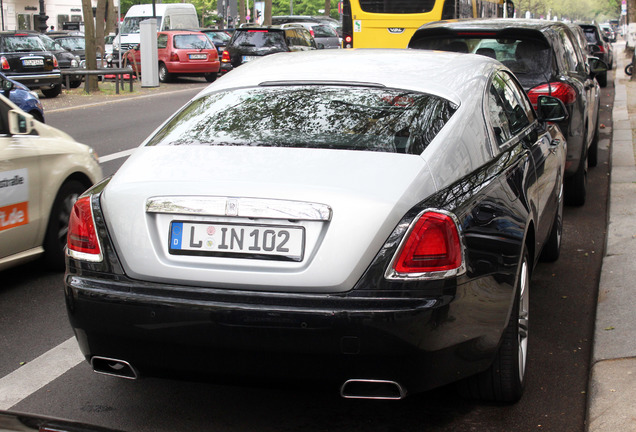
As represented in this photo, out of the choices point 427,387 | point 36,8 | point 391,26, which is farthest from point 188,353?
point 36,8

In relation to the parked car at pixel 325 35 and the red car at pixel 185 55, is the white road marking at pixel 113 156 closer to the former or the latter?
the red car at pixel 185 55

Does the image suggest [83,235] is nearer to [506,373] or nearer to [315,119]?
[315,119]

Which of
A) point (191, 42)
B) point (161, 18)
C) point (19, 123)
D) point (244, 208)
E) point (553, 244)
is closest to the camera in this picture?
point (244, 208)

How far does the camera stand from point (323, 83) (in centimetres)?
439

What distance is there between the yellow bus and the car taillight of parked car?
18.6 m

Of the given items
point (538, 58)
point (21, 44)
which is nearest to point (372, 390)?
point (538, 58)

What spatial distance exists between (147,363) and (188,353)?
196mm

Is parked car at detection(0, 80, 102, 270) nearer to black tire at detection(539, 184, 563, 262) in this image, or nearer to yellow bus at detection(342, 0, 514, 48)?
black tire at detection(539, 184, 563, 262)

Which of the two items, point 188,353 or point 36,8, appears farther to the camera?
point 36,8

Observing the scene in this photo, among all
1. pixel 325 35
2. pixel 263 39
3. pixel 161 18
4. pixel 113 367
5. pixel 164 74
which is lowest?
pixel 164 74

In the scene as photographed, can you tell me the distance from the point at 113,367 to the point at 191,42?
27.3 m

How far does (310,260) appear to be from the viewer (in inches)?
131

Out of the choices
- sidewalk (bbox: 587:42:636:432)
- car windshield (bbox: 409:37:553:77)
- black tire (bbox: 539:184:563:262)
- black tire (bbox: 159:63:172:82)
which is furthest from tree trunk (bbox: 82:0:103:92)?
black tire (bbox: 539:184:563:262)

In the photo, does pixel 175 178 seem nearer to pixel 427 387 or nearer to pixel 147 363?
pixel 147 363
